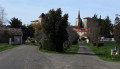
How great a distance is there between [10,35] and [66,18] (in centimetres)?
4140

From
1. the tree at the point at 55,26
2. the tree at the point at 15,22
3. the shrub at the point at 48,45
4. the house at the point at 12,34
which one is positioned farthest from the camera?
the tree at the point at 15,22

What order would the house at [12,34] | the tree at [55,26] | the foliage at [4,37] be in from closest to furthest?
the tree at [55,26] → the foliage at [4,37] → the house at [12,34]

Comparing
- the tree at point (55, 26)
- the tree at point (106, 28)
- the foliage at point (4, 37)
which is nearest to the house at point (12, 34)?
the foliage at point (4, 37)

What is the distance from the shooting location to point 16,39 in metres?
83.8

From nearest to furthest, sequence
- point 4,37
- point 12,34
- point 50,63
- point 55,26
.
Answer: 1. point 50,63
2. point 55,26
3. point 4,37
4. point 12,34

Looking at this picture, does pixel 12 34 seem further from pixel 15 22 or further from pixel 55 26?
pixel 55 26

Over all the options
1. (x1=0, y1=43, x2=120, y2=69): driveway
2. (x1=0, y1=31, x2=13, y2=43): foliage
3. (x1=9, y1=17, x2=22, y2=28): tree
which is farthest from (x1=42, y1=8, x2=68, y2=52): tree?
(x1=9, y1=17, x2=22, y2=28): tree

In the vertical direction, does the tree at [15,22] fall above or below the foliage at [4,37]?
above

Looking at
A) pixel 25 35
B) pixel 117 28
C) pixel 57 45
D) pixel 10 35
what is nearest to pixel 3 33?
pixel 10 35

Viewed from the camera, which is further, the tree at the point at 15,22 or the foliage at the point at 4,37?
the tree at the point at 15,22

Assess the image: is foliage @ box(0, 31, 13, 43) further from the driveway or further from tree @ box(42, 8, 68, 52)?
the driveway

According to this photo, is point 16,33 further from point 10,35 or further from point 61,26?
point 61,26

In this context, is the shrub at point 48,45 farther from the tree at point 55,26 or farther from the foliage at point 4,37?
the foliage at point 4,37

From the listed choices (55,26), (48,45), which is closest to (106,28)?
(48,45)
